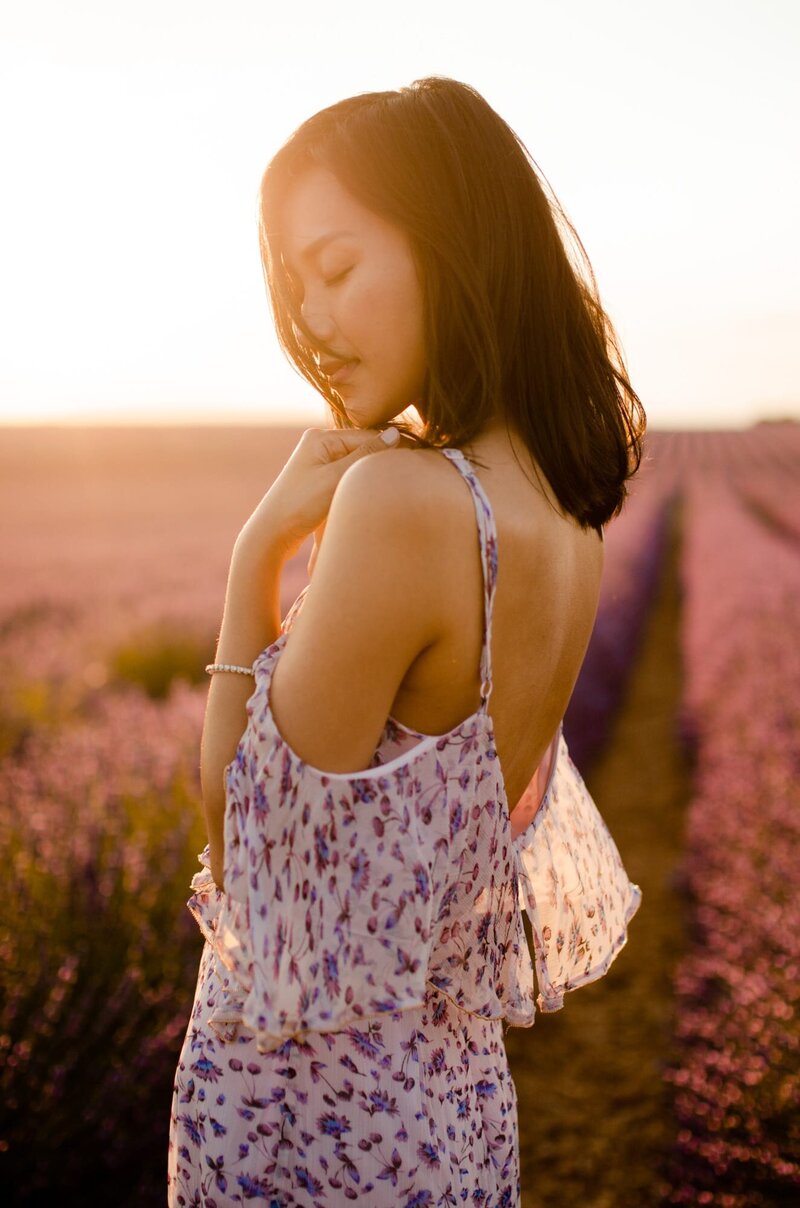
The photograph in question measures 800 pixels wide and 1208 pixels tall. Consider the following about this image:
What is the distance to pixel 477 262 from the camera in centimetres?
112

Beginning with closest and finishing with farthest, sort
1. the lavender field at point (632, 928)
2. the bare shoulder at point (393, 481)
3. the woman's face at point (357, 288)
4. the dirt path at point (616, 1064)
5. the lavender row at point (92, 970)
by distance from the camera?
the bare shoulder at point (393, 481) < the woman's face at point (357, 288) < the lavender row at point (92, 970) < the lavender field at point (632, 928) < the dirt path at point (616, 1064)

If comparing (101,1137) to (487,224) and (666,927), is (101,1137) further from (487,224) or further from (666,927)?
(666,927)

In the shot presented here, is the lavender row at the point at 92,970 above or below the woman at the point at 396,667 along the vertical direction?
below

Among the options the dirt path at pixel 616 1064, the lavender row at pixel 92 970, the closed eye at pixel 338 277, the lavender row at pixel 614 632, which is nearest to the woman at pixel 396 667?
the closed eye at pixel 338 277

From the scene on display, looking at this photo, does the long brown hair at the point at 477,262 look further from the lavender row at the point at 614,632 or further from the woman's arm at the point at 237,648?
the lavender row at the point at 614,632

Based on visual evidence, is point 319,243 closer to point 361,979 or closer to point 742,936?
point 361,979

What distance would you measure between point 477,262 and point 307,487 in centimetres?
36

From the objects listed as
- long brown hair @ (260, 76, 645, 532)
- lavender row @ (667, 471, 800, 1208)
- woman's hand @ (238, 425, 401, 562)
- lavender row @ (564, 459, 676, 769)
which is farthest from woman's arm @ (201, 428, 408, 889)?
lavender row @ (667, 471, 800, 1208)

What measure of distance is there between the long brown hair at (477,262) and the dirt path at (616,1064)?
2.64 metres

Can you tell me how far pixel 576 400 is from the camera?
1.23 meters

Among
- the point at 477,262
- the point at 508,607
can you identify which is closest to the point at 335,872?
the point at 508,607

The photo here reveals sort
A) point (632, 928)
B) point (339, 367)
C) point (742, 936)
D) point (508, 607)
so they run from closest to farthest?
point (508, 607), point (339, 367), point (742, 936), point (632, 928)

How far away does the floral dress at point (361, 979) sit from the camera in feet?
3.29

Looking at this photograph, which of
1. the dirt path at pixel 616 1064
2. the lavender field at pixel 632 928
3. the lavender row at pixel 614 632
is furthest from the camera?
the lavender row at pixel 614 632
